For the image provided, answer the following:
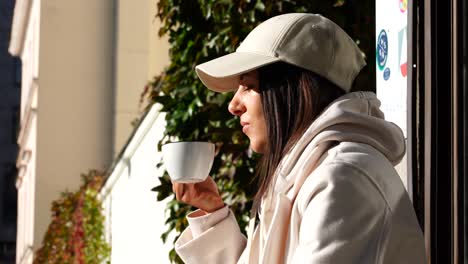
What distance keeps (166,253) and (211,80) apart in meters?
5.80

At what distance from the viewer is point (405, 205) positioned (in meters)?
2.21

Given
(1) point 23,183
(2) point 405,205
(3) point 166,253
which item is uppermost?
(2) point 405,205

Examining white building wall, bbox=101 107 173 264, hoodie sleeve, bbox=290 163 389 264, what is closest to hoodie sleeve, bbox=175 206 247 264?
hoodie sleeve, bbox=290 163 389 264

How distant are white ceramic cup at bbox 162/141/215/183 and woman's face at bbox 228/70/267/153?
357 mm

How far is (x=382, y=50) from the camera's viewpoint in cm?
355

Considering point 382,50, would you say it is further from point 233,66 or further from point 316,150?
point 316,150

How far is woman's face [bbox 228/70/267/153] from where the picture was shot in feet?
7.97

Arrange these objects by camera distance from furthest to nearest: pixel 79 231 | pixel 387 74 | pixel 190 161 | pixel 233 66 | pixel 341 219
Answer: pixel 79 231
pixel 387 74
pixel 190 161
pixel 233 66
pixel 341 219

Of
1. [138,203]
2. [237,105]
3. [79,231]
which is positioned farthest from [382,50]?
[79,231]

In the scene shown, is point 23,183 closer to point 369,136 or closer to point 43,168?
point 43,168

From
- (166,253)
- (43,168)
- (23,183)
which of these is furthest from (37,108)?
(166,253)

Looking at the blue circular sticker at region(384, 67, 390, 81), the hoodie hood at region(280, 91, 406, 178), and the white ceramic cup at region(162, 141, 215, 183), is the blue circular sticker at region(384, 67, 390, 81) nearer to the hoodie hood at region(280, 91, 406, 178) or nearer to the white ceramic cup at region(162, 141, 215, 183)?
the white ceramic cup at region(162, 141, 215, 183)

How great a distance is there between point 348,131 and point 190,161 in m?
0.61

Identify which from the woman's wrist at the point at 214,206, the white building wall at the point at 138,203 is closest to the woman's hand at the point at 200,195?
the woman's wrist at the point at 214,206
